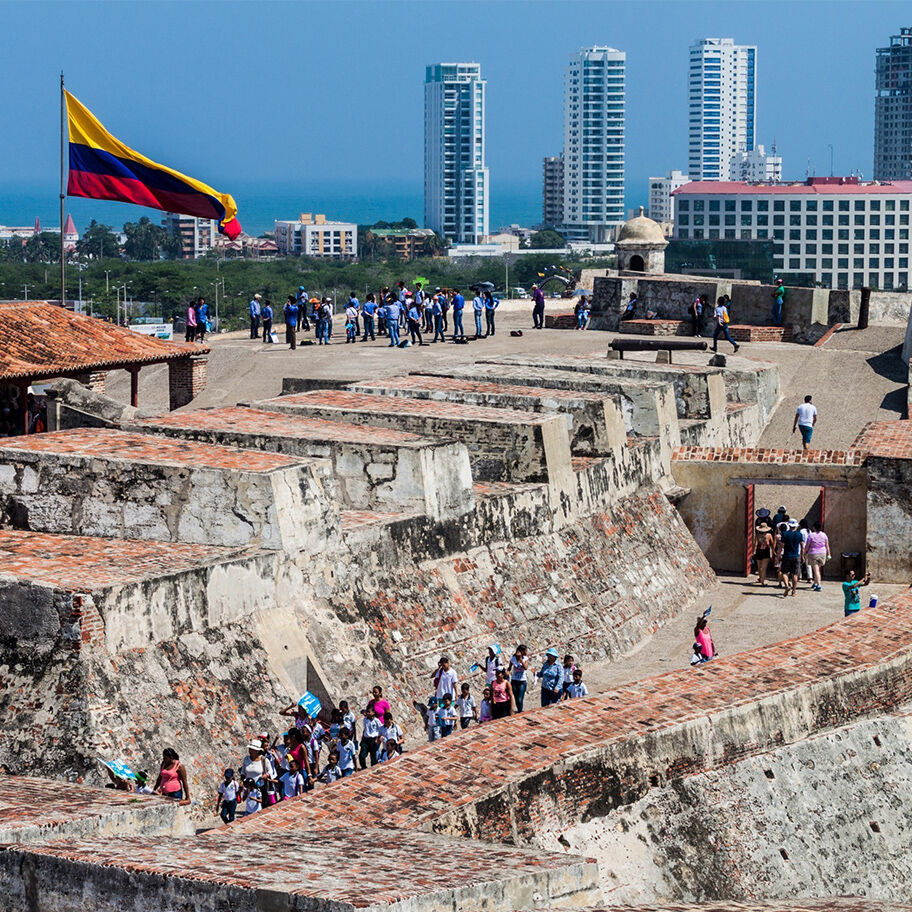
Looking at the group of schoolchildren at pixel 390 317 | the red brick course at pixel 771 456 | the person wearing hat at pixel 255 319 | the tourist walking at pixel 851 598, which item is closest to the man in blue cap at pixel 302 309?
the group of schoolchildren at pixel 390 317

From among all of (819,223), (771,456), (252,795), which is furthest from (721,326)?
(819,223)

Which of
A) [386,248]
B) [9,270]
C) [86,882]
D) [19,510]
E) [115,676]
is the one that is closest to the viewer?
[86,882]

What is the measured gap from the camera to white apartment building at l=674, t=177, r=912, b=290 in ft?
582

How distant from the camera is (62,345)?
2631cm

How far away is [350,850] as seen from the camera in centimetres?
1104

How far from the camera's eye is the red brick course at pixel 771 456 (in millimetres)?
25016

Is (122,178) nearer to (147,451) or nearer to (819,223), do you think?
(147,451)

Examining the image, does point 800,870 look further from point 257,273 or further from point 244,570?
point 257,273

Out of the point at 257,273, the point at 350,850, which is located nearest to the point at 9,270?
the point at 257,273

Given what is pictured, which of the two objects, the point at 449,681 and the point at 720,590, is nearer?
→ the point at 449,681

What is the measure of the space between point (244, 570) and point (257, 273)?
360 ft

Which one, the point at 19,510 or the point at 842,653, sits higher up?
the point at 19,510

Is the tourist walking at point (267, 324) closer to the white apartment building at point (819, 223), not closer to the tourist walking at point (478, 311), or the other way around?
the tourist walking at point (478, 311)

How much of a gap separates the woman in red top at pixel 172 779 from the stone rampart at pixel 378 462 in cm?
592
